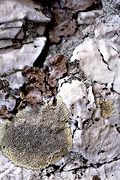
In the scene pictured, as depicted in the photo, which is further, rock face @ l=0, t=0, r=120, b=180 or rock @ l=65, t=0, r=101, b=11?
rock @ l=65, t=0, r=101, b=11

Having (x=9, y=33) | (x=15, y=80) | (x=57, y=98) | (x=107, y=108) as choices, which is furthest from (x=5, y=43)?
(x=107, y=108)

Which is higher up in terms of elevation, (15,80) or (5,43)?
(5,43)

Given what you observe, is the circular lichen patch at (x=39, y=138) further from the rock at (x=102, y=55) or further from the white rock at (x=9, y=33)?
the white rock at (x=9, y=33)

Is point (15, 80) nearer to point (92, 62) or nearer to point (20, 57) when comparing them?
point (20, 57)

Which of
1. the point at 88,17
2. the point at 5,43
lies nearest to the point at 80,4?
the point at 88,17

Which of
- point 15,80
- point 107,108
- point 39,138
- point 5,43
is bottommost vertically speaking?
point 39,138

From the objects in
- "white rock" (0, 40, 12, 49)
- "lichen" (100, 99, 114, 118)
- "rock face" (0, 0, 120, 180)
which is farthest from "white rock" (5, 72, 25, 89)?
"lichen" (100, 99, 114, 118)

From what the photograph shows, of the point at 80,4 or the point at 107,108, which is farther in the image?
A: the point at 80,4

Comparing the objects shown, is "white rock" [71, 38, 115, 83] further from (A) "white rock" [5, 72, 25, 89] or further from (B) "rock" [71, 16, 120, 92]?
(A) "white rock" [5, 72, 25, 89]
